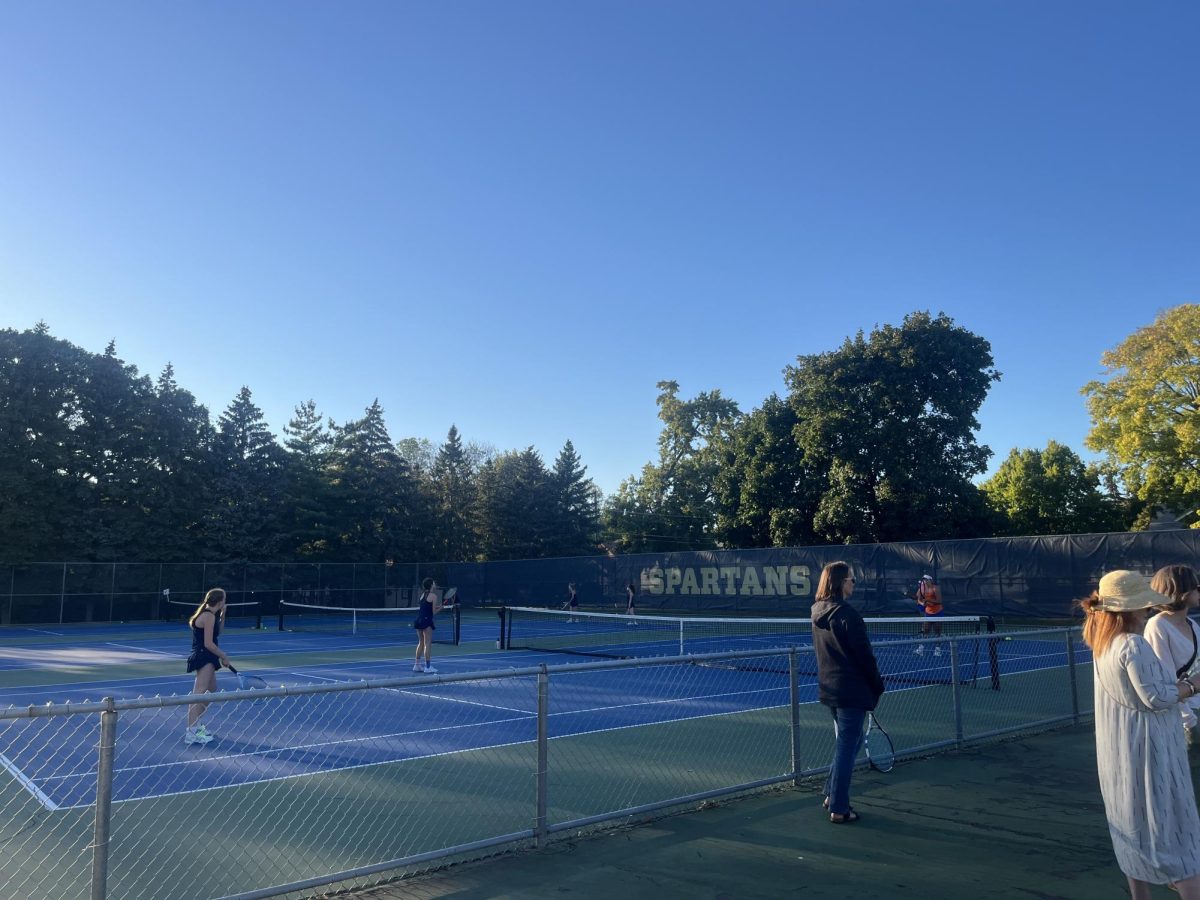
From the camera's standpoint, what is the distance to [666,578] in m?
32.7

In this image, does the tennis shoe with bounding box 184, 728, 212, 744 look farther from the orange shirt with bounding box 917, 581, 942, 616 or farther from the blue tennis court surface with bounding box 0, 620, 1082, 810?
the orange shirt with bounding box 917, 581, 942, 616

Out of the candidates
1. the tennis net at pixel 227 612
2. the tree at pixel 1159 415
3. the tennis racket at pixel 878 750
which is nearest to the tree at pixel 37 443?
the tennis net at pixel 227 612

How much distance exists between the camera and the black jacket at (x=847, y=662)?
6105 mm

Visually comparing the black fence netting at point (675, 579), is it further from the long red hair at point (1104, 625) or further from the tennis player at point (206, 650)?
the tennis player at point (206, 650)

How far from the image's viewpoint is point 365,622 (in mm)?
34375

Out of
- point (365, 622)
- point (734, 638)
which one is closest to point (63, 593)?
point (365, 622)

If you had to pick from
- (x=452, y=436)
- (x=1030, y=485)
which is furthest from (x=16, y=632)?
(x=1030, y=485)

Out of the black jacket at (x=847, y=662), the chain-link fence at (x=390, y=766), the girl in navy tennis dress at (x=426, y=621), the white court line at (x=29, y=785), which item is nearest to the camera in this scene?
the chain-link fence at (x=390, y=766)

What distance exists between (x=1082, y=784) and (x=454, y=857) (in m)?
5.08

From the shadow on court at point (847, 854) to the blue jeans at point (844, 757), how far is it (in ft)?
0.52

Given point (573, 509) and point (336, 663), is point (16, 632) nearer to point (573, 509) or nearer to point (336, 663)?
point (336, 663)

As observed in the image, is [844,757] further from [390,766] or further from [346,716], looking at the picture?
[346,716]

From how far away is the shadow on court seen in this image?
4902 mm

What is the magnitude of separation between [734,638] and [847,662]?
17.3 m
